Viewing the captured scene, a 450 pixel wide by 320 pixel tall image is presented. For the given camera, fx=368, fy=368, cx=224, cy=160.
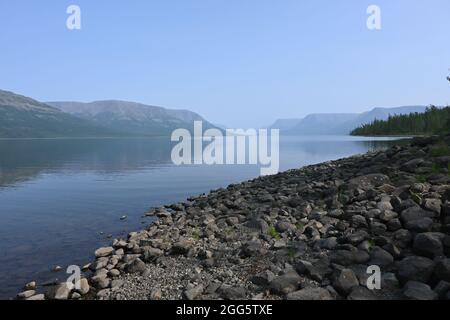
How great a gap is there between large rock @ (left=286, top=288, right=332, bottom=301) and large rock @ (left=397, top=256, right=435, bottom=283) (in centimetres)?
247

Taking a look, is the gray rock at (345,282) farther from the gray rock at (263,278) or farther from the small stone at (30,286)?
the small stone at (30,286)

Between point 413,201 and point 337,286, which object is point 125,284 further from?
point 413,201

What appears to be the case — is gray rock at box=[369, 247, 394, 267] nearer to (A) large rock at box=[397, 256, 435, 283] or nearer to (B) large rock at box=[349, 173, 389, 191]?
(A) large rock at box=[397, 256, 435, 283]

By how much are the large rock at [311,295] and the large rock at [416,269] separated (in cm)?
247

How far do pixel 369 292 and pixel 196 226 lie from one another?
12.0m

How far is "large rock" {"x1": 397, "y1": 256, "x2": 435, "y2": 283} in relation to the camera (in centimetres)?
1090

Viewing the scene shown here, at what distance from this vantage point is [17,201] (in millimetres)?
35594

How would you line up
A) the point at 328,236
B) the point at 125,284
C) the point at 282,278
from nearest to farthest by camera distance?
1. the point at 282,278
2. the point at 125,284
3. the point at 328,236

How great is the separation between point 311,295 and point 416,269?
334 centimetres

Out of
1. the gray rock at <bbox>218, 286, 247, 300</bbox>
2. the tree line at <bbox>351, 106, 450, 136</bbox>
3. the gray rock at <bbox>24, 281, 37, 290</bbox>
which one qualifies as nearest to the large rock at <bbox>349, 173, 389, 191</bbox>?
the gray rock at <bbox>218, 286, 247, 300</bbox>

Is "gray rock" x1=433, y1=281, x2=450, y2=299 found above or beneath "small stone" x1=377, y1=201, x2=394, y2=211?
beneath

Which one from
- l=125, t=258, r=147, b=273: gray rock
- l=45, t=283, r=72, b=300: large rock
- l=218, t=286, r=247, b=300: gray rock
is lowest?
l=45, t=283, r=72, b=300: large rock
